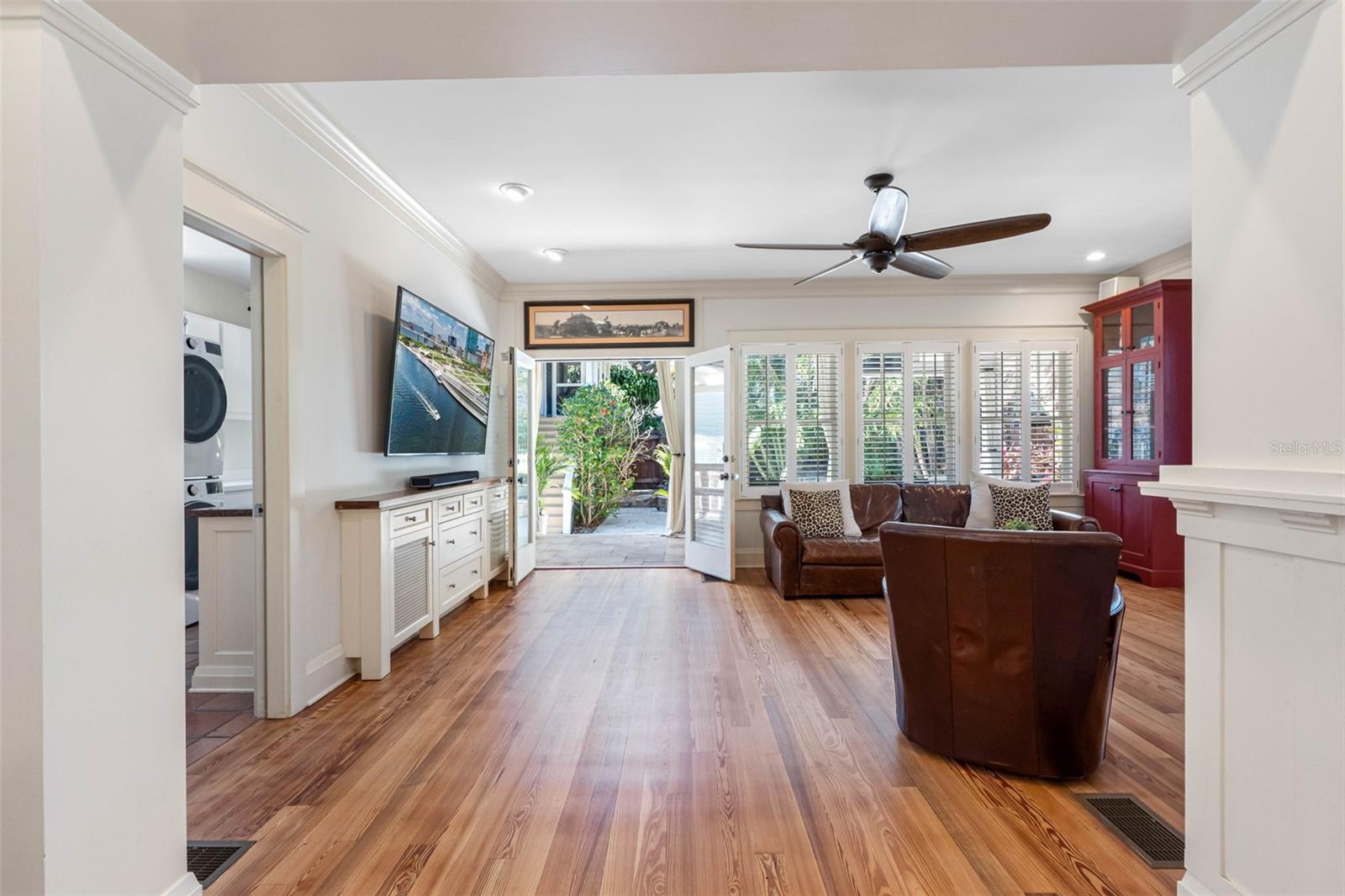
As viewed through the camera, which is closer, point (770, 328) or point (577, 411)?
point (770, 328)

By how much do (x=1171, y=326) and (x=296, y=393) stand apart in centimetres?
588

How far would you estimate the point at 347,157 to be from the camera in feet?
10.1

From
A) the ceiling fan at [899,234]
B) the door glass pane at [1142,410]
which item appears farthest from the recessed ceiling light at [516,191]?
the door glass pane at [1142,410]

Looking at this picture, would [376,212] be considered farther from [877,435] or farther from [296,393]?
[877,435]

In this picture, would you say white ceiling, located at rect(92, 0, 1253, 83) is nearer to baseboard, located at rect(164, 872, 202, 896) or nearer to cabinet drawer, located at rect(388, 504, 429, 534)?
baseboard, located at rect(164, 872, 202, 896)

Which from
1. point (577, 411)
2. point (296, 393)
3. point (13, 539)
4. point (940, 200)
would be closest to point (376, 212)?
point (296, 393)

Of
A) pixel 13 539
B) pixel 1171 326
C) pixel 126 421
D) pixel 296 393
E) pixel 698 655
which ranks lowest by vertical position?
pixel 698 655

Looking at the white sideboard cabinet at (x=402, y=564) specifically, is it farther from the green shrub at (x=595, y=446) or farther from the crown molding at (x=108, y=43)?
the green shrub at (x=595, y=446)

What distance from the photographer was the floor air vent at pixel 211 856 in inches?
64.5

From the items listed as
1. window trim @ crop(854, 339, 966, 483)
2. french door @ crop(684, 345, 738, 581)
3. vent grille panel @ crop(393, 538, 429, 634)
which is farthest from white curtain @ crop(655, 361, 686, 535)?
vent grille panel @ crop(393, 538, 429, 634)

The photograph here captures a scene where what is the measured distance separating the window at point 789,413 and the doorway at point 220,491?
393 centimetres

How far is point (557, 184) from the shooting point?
11.7 feet

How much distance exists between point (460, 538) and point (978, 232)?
3.62 meters

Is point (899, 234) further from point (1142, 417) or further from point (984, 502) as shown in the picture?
point (1142, 417)
